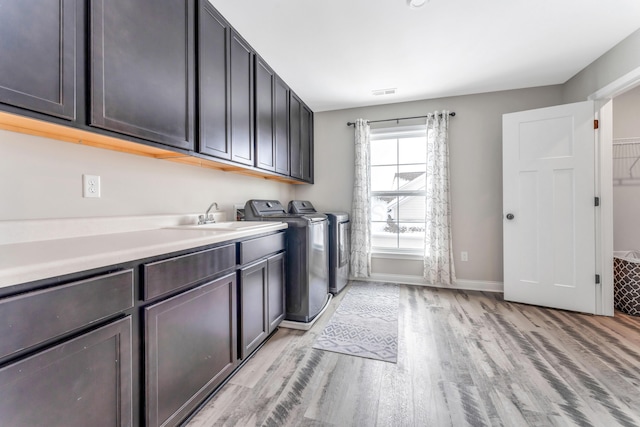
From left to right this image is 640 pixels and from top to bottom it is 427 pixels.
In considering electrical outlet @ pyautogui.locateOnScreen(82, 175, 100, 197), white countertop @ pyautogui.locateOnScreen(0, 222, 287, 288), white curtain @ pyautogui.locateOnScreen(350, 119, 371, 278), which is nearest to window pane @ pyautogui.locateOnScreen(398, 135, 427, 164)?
white curtain @ pyautogui.locateOnScreen(350, 119, 371, 278)

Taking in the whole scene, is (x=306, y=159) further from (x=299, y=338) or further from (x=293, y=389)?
(x=293, y=389)

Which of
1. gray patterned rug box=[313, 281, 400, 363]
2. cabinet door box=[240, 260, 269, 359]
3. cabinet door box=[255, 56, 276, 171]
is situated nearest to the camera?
cabinet door box=[240, 260, 269, 359]

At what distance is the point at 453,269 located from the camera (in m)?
3.10

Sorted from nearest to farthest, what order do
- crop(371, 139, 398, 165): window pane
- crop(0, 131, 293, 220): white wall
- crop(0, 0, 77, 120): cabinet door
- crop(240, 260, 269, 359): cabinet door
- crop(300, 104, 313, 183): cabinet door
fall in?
1. crop(0, 0, 77, 120): cabinet door
2. crop(0, 131, 293, 220): white wall
3. crop(240, 260, 269, 359): cabinet door
4. crop(300, 104, 313, 183): cabinet door
5. crop(371, 139, 398, 165): window pane

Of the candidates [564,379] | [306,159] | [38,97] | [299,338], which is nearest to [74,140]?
[38,97]

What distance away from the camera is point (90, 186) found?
52.0 inches

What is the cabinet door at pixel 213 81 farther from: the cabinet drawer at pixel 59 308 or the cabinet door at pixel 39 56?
the cabinet drawer at pixel 59 308

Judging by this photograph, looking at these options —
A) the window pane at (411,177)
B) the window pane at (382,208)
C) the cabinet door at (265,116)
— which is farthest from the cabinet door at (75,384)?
the window pane at (411,177)

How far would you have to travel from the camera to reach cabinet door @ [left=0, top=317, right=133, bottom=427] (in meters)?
0.65

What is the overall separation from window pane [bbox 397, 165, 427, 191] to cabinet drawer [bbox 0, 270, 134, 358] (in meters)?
3.15

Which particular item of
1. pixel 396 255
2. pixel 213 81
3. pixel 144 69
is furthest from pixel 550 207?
pixel 144 69

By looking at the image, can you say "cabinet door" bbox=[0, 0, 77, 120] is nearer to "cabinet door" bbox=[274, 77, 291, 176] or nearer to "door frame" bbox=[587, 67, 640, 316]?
"cabinet door" bbox=[274, 77, 291, 176]

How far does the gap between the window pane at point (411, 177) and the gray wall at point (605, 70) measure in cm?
161

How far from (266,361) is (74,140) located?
5.45ft
